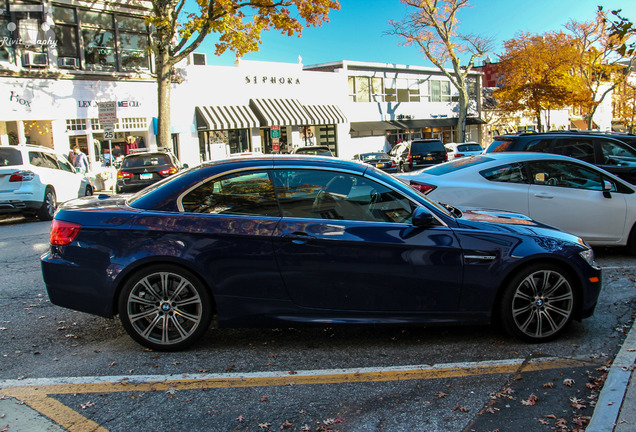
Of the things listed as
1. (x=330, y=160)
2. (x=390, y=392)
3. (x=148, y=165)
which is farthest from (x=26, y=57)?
(x=390, y=392)

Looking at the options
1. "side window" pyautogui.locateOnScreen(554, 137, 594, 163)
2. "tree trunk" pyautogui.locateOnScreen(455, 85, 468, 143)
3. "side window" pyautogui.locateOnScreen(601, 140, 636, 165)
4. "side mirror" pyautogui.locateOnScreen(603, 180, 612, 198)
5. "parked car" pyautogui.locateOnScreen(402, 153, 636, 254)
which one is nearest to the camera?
"side mirror" pyautogui.locateOnScreen(603, 180, 612, 198)

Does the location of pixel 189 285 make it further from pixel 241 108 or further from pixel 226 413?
pixel 241 108

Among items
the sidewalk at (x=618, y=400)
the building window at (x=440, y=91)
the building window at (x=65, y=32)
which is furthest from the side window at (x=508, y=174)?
the building window at (x=440, y=91)

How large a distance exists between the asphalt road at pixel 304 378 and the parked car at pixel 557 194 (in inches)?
97.2

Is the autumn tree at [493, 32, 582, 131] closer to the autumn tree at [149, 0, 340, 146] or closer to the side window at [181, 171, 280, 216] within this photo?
the autumn tree at [149, 0, 340, 146]

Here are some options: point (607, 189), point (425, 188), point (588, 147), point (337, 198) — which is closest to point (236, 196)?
point (337, 198)

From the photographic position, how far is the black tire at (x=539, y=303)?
4891 millimetres

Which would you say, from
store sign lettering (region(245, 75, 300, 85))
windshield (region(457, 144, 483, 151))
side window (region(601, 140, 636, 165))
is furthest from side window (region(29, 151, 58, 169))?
windshield (region(457, 144, 483, 151))

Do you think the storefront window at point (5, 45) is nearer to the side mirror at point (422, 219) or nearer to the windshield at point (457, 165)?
the windshield at point (457, 165)

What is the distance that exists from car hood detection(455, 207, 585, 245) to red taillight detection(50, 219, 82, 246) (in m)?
3.14

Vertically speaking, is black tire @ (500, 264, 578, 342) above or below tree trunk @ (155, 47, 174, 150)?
below

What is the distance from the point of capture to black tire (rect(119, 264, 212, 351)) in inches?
184

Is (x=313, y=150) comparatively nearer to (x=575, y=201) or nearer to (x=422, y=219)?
(x=575, y=201)

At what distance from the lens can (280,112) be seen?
36281 mm
